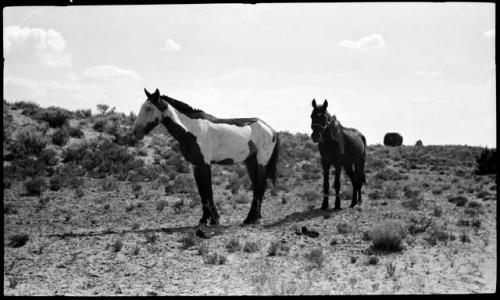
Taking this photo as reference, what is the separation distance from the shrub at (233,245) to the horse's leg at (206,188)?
4.59 feet

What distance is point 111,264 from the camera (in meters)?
6.57

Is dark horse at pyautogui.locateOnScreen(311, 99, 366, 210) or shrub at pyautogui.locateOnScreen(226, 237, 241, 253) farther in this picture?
dark horse at pyautogui.locateOnScreen(311, 99, 366, 210)

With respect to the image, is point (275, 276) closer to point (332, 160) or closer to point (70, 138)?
point (332, 160)

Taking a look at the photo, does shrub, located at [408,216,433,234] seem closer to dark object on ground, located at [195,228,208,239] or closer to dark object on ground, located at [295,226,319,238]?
dark object on ground, located at [295,226,319,238]

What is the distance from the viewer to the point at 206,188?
8906mm

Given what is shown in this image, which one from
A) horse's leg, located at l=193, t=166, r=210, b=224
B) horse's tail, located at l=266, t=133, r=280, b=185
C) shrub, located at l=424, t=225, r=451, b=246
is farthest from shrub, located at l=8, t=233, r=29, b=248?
shrub, located at l=424, t=225, r=451, b=246

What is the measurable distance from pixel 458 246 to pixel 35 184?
1122 cm

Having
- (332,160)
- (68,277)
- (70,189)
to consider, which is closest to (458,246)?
(332,160)

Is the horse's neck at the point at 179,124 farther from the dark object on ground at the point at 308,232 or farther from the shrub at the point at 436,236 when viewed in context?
the shrub at the point at 436,236

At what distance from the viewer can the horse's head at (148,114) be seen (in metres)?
8.42

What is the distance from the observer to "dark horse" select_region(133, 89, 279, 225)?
8.52m

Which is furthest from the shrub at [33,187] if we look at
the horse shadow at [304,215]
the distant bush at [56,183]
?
the horse shadow at [304,215]

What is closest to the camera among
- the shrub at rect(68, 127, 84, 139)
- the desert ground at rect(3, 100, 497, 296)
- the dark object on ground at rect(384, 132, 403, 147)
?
the desert ground at rect(3, 100, 497, 296)

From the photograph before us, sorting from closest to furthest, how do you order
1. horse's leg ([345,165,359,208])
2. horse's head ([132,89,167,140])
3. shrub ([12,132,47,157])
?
horse's head ([132,89,167,140])
horse's leg ([345,165,359,208])
shrub ([12,132,47,157])
